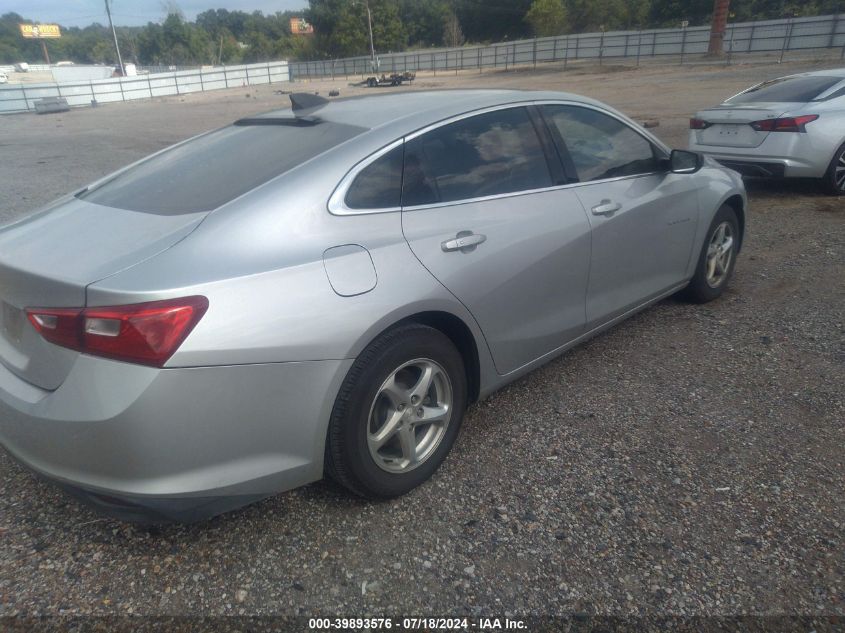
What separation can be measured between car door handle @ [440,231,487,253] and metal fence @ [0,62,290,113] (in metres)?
40.4

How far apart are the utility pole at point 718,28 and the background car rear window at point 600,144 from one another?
48.1 m

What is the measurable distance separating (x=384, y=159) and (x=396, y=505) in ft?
4.80

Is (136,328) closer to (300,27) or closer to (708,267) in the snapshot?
(708,267)

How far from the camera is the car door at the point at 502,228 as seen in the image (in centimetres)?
284

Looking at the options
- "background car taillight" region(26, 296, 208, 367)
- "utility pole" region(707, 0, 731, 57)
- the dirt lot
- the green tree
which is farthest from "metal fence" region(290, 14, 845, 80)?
"background car taillight" region(26, 296, 208, 367)

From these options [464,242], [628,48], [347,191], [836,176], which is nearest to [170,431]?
[347,191]

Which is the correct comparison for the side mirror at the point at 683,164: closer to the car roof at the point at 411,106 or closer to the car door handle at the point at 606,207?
the car door handle at the point at 606,207

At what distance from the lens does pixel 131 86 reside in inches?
1629

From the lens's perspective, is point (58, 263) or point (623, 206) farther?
point (623, 206)

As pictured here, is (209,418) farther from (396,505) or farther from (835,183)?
(835,183)

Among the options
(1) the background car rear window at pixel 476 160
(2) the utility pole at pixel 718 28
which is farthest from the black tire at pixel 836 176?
(2) the utility pole at pixel 718 28

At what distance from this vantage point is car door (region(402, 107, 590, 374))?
9.33ft

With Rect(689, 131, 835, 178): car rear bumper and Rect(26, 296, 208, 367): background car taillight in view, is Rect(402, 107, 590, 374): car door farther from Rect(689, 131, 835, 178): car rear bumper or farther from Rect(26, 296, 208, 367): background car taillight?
Rect(689, 131, 835, 178): car rear bumper

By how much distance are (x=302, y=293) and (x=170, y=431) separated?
622 millimetres
